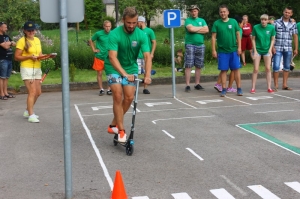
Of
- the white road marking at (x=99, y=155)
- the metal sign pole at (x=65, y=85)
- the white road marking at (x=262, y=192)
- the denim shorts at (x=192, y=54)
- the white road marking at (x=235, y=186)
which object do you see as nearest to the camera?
the metal sign pole at (x=65, y=85)

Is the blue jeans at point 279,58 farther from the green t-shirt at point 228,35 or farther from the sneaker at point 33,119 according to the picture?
the sneaker at point 33,119

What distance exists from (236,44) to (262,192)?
25.0 feet

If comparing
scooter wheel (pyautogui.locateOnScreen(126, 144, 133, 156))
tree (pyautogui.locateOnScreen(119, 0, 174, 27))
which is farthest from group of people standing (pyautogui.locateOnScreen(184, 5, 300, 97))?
tree (pyautogui.locateOnScreen(119, 0, 174, 27))

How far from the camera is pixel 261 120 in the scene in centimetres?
1022

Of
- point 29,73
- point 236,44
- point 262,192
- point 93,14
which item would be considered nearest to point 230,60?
point 236,44

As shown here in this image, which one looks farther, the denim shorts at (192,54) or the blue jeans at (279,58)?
the denim shorts at (192,54)

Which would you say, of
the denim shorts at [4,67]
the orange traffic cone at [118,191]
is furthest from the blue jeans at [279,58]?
the orange traffic cone at [118,191]

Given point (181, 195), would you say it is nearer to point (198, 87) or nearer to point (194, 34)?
point (194, 34)

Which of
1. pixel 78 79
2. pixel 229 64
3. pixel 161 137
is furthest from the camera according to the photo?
pixel 78 79

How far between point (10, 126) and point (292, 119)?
5341 millimetres

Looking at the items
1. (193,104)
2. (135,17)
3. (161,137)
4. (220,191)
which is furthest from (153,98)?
(220,191)

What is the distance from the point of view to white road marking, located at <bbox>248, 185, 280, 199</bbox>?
5.91 metres

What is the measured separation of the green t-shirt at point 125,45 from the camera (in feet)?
26.3

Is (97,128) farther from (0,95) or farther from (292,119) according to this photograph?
(0,95)
